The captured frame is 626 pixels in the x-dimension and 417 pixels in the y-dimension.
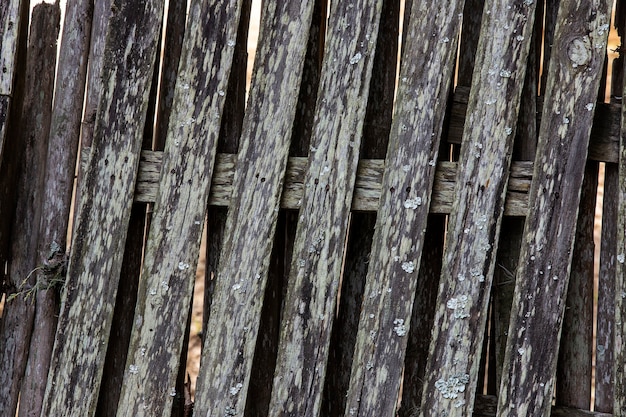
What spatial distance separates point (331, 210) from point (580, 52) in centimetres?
78

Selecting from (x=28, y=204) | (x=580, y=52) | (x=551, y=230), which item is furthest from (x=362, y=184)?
(x=28, y=204)

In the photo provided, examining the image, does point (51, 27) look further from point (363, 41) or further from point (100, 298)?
point (363, 41)

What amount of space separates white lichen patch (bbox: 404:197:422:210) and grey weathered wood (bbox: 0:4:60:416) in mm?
1198

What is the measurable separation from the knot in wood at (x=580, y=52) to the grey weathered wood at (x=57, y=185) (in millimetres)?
1462

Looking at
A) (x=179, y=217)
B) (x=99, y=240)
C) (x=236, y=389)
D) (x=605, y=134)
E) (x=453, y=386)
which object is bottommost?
(x=236, y=389)

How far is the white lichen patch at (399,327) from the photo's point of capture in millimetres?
1670

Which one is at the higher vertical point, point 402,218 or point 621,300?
point 402,218

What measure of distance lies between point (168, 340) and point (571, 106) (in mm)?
1290

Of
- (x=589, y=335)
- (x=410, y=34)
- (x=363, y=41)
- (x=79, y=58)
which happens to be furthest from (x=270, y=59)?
(x=589, y=335)

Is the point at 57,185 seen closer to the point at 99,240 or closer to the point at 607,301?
the point at 99,240

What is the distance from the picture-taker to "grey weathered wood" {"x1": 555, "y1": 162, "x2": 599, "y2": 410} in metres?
1.73

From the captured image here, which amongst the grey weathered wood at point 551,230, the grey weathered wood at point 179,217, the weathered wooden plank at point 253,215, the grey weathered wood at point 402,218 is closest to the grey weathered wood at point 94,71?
the grey weathered wood at point 179,217

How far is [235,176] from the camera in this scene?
5.83ft

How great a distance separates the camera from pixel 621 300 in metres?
1.62
